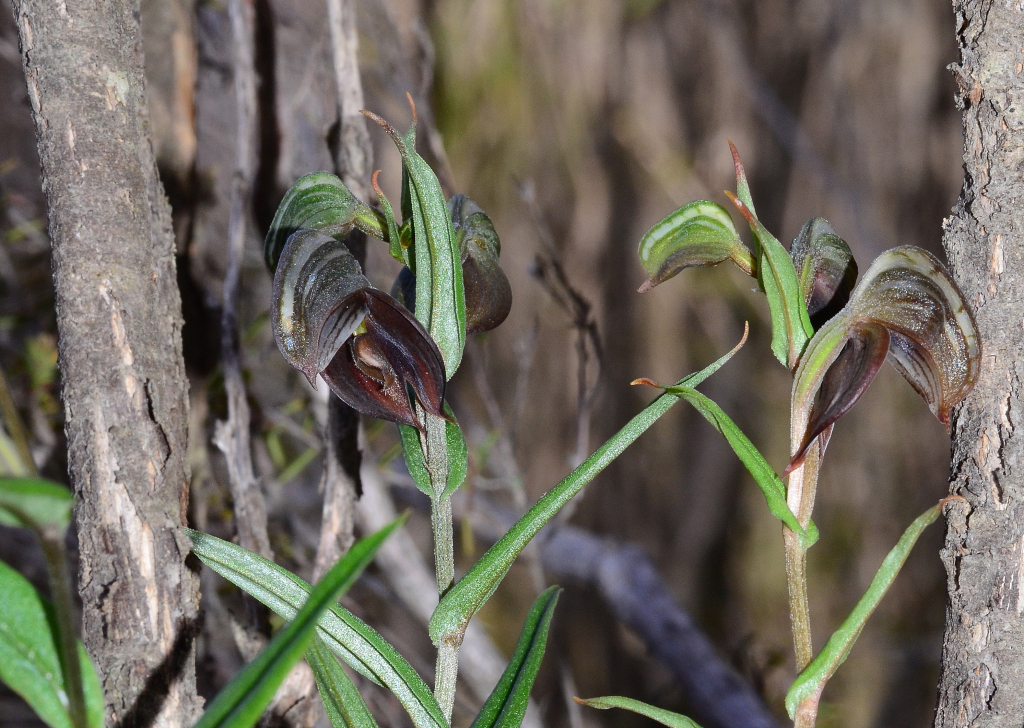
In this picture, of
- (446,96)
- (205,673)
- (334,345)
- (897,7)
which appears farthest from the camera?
(446,96)

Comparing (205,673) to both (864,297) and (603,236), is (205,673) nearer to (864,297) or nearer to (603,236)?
(864,297)

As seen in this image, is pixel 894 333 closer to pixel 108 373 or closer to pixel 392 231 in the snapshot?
pixel 392 231

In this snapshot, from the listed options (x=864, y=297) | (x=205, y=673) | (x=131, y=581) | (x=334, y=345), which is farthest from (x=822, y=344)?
(x=205, y=673)

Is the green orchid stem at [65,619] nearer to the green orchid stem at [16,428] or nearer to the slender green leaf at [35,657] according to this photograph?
the slender green leaf at [35,657]

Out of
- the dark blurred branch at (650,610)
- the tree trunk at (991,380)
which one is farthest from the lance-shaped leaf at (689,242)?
the dark blurred branch at (650,610)

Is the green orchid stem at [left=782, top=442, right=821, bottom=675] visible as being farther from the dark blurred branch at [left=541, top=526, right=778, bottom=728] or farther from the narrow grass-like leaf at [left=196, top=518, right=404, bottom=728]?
the dark blurred branch at [left=541, top=526, right=778, bottom=728]
